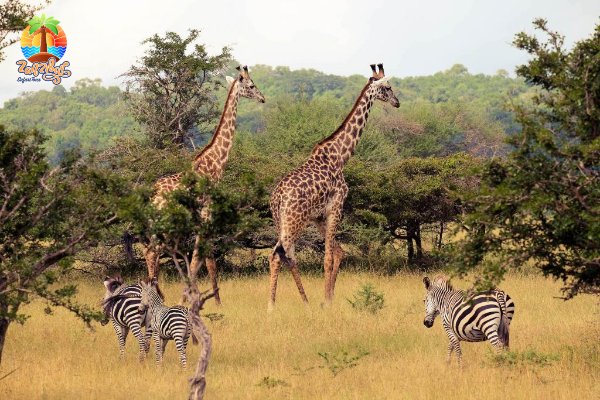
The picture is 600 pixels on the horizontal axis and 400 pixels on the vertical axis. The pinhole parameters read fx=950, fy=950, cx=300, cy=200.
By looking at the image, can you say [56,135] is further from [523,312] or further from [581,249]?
Result: [581,249]

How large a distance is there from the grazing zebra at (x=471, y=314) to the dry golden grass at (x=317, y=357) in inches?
16.8

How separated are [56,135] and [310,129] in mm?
53774

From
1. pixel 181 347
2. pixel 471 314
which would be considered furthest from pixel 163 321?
pixel 471 314

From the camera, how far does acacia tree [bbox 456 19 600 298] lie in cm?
1030

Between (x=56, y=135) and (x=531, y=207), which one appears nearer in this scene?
(x=531, y=207)

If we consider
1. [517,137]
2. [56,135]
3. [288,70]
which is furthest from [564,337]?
[288,70]

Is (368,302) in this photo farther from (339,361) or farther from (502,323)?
(502,323)

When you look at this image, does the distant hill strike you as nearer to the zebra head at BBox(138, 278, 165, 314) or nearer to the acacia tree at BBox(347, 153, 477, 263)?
the acacia tree at BBox(347, 153, 477, 263)

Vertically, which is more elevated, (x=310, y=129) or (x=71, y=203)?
(x=310, y=129)

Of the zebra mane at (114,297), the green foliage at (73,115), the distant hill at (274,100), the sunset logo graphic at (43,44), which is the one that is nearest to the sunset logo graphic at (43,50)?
the sunset logo graphic at (43,44)

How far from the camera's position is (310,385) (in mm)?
12164

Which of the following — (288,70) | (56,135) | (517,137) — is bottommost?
(517,137)

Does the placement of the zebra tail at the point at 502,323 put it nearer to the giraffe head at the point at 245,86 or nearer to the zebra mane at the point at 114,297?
the zebra mane at the point at 114,297

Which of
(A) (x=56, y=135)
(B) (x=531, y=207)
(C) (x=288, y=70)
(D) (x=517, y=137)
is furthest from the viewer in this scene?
(C) (x=288, y=70)
